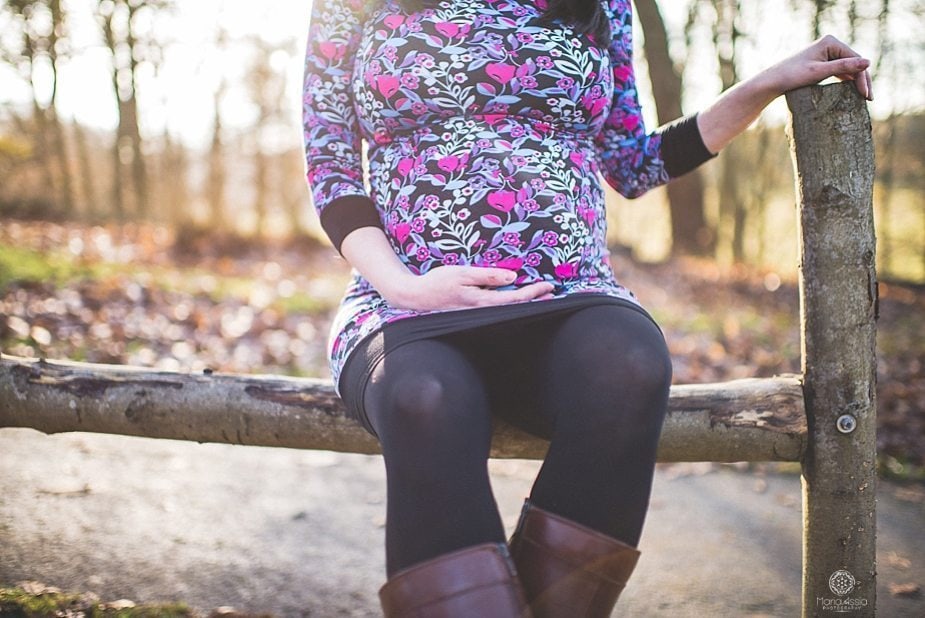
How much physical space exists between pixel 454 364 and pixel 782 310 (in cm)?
768

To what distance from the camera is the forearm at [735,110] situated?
1.48 metres

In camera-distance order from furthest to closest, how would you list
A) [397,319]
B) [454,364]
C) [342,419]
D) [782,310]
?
[782,310], [342,419], [397,319], [454,364]

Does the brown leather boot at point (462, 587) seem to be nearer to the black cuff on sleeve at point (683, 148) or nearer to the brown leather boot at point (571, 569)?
the brown leather boot at point (571, 569)

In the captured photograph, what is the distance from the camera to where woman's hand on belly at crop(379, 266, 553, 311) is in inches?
48.7

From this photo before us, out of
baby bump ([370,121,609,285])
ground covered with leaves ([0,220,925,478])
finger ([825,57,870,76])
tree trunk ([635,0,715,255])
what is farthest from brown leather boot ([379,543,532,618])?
tree trunk ([635,0,715,255])

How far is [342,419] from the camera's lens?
1670 mm

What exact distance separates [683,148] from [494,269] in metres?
0.72

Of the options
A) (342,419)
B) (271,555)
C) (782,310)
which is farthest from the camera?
(782,310)

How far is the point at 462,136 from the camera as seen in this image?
55.9 inches

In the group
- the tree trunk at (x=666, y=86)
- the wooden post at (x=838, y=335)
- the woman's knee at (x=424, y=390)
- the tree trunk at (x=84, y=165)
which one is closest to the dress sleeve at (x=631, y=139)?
the wooden post at (x=838, y=335)

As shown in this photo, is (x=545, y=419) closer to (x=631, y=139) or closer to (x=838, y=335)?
(x=838, y=335)

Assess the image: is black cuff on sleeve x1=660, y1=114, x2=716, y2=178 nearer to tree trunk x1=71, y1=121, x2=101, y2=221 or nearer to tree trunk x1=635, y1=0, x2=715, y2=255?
tree trunk x1=635, y1=0, x2=715, y2=255

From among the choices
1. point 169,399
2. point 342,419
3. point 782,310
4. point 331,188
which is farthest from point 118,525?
point 782,310

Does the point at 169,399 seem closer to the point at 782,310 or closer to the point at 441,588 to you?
the point at 441,588
